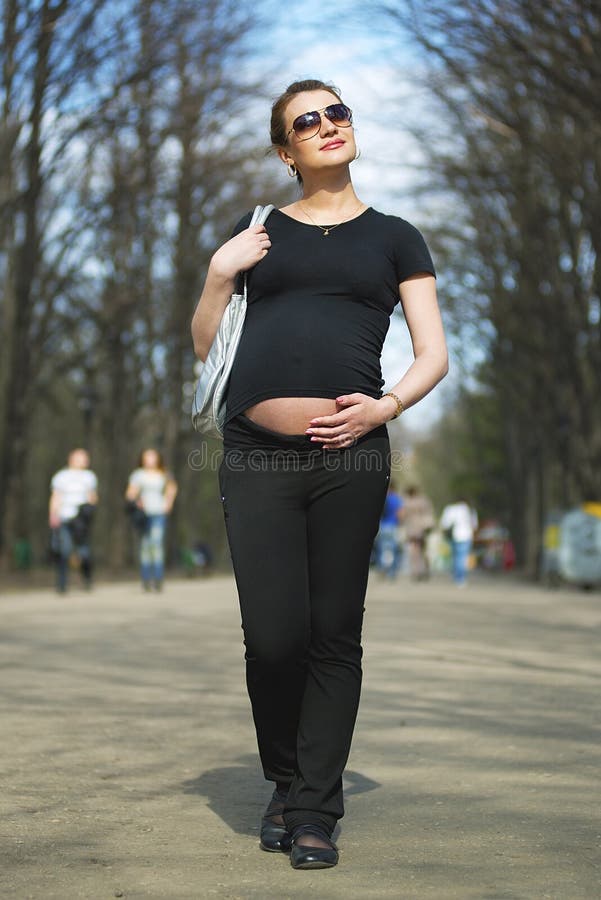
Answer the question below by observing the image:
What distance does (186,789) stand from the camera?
219 inches

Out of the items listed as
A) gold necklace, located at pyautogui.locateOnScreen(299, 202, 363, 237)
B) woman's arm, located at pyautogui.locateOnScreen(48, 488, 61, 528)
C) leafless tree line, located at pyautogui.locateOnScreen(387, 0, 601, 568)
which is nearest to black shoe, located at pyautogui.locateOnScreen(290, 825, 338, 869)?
gold necklace, located at pyautogui.locateOnScreen(299, 202, 363, 237)

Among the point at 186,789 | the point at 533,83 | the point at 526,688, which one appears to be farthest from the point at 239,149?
the point at 186,789

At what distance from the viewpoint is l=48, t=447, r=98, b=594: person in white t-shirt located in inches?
782

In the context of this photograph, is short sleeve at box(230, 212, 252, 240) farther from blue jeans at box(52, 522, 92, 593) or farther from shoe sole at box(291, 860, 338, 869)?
blue jeans at box(52, 522, 92, 593)

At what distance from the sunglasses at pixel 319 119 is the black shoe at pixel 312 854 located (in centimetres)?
191

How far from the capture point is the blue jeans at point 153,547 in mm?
20453

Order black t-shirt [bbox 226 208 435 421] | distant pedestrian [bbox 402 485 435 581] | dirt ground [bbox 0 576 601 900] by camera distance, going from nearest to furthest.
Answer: dirt ground [bbox 0 576 601 900]
black t-shirt [bbox 226 208 435 421]
distant pedestrian [bbox 402 485 435 581]

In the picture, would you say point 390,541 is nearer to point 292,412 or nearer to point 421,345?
point 421,345

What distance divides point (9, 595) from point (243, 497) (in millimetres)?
15906

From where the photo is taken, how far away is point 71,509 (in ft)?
65.8

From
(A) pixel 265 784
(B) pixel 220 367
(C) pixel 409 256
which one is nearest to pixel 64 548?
(A) pixel 265 784

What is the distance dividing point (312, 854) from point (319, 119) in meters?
2.01

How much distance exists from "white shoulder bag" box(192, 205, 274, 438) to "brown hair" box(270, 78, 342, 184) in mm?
267

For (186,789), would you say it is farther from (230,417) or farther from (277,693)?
(230,417)
